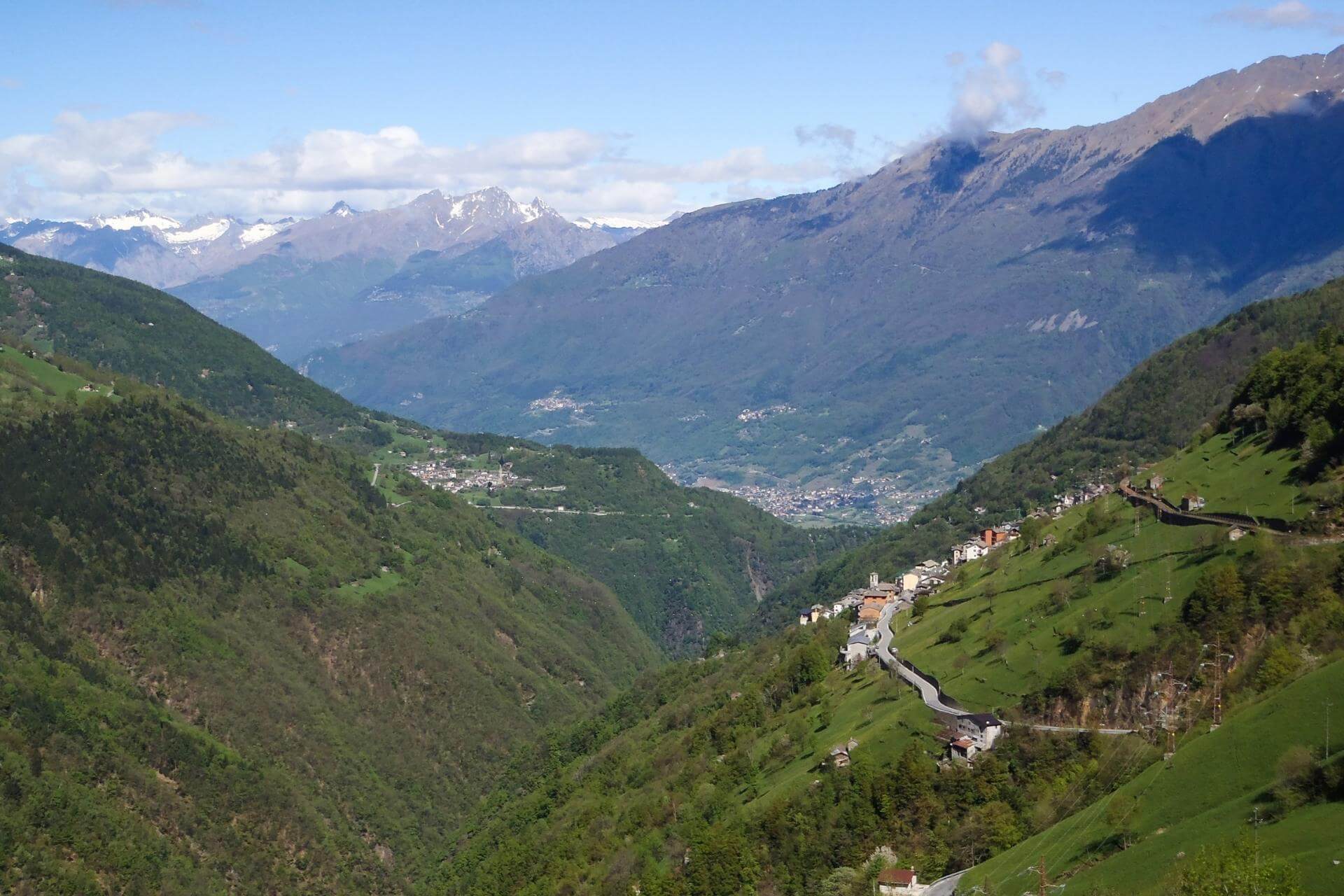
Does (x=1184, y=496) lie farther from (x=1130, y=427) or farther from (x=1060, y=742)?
(x=1130, y=427)

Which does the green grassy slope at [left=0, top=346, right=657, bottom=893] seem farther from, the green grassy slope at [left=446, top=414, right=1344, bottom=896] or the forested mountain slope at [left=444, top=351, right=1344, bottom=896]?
the green grassy slope at [left=446, top=414, right=1344, bottom=896]

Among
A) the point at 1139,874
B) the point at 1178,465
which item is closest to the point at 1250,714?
the point at 1139,874

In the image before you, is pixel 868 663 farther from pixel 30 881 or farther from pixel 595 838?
pixel 30 881

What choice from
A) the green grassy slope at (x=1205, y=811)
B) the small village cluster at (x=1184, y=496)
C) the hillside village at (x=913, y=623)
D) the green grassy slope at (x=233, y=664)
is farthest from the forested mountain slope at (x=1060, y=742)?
the green grassy slope at (x=233, y=664)

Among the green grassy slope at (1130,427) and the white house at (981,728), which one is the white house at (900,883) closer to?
the white house at (981,728)

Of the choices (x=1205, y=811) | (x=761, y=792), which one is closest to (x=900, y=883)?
(x=1205, y=811)
